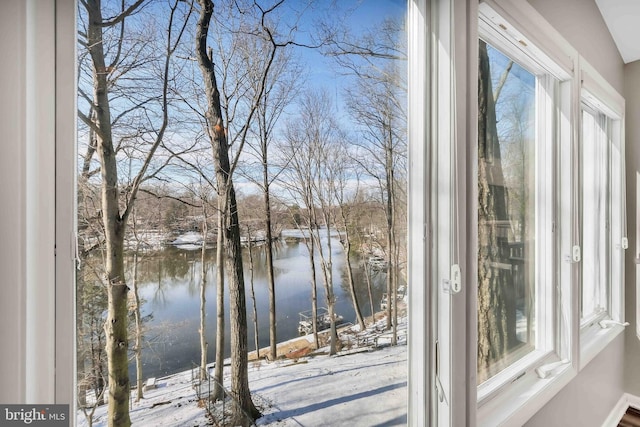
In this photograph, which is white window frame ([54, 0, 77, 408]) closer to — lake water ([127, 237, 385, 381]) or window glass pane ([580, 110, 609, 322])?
lake water ([127, 237, 385, 381])

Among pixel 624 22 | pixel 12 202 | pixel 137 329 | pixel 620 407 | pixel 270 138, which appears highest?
pixel 624 22

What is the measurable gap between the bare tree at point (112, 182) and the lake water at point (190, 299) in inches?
1.0

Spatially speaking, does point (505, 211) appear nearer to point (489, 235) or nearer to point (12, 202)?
point (489, 235)

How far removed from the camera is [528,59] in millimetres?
1450

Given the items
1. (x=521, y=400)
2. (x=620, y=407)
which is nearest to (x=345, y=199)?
(x=521, y=400)

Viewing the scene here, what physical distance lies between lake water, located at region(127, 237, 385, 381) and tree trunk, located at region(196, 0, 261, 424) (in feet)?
0.06

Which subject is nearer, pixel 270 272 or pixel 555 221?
pixel 270 272

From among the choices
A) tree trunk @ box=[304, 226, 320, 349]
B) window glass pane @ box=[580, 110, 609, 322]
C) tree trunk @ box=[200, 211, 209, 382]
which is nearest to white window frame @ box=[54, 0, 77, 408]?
tree trunk @ box=[200, 211, 209, 382]

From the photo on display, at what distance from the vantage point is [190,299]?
62 centimetres

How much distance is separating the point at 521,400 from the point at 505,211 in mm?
748

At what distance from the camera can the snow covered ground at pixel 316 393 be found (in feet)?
1.97

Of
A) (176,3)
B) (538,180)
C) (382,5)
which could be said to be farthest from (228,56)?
(538,180)

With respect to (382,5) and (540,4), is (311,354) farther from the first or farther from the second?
(540,4)

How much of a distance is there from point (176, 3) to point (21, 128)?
34cm
